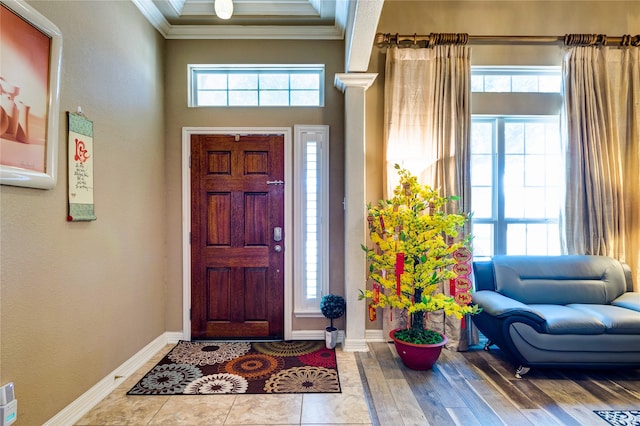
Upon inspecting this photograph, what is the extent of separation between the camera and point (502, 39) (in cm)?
312

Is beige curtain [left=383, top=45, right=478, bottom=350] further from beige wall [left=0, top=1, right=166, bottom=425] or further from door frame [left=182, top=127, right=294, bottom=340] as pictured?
beige wall [left=0, top=1, right=166, bottom=425]

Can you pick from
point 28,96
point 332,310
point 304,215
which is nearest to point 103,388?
point 332,310

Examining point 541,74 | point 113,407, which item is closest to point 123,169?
point 113,407

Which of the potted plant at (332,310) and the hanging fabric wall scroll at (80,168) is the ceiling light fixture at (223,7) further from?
the potted plant at (332,310)

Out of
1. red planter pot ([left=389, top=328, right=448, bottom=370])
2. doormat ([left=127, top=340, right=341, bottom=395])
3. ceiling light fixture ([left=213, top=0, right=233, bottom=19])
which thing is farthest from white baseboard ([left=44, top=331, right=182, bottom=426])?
ceiling light fixture ([left=213, top=0, right=233, bottom=19])

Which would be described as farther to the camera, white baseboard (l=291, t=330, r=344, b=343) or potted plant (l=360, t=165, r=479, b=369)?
white baseboard (l=291, t=330, r=344, b=343)

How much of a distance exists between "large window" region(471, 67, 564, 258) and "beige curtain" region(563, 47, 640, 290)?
20cm

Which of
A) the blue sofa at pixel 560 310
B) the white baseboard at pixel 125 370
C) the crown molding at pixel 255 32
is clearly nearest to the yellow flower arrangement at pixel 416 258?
the blue sofa at pixel 560 310

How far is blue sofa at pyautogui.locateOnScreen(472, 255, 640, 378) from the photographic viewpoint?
7.59 feet

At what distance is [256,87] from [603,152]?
346 centimetres

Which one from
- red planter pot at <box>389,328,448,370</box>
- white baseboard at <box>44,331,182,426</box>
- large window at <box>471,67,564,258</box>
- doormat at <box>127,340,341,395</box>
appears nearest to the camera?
white baseboard at <box>44,331,182,426</box>

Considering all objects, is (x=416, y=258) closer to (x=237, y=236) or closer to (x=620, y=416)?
(x=620, y=416)

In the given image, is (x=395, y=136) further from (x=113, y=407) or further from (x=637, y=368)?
(x=113, y=407)

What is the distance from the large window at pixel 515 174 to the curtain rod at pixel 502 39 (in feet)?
0.89
